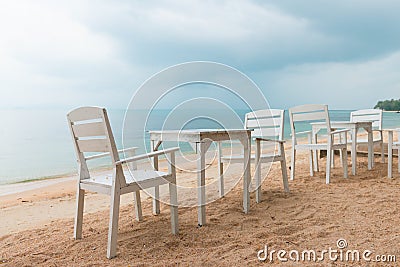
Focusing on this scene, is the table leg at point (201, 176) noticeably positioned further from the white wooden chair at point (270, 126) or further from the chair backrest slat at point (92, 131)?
the white wooden chair at point (270, 126)

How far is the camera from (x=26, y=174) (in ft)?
32.6

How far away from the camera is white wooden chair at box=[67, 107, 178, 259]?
2.21m

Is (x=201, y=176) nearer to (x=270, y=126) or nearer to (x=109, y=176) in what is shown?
(x=109, y=176)

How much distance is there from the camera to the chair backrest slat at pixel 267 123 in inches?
158

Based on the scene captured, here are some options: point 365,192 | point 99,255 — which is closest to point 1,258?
point 99,255

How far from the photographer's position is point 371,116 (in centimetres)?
616

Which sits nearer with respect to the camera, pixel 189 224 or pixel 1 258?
pixel 1 258

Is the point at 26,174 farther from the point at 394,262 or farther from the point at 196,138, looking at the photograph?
the point at 394,262

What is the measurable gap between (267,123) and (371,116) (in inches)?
125

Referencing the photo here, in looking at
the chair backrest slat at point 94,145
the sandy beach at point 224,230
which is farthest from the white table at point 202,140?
the chair backrest slat at point 94,145

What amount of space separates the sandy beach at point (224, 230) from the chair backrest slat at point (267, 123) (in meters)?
0.74

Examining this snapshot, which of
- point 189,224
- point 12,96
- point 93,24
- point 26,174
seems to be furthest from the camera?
point 12,96

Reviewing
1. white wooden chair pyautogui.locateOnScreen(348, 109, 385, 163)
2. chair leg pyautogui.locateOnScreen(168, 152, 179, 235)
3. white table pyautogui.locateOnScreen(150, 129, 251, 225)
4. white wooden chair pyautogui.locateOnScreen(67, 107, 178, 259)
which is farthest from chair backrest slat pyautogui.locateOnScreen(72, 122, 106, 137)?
white wooden chair pyautogui.locateOnScreen(348, 109, 385, 163)

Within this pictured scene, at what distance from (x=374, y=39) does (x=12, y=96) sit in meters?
31.7
